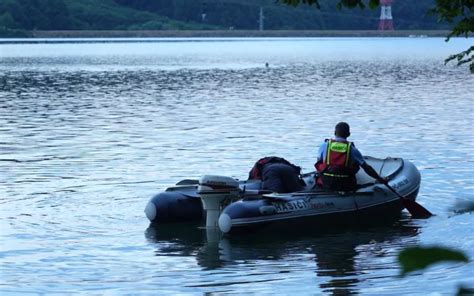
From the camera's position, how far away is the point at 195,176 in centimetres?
2152

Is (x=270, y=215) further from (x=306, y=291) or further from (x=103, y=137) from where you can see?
(x=103, y=137)

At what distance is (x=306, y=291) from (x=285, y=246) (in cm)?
268

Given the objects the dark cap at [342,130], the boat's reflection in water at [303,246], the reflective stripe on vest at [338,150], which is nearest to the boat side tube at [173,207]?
the boat's reflection in water at [303,246]

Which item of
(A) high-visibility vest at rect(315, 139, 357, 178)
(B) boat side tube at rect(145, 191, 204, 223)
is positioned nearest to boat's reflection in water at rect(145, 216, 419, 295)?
(B) boat side tube at rect(145, 191, 204, 223)

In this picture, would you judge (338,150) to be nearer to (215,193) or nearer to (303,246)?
(303,246)

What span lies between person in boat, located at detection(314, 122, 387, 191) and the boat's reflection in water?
662 mm

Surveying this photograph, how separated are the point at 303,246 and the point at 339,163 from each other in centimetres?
137

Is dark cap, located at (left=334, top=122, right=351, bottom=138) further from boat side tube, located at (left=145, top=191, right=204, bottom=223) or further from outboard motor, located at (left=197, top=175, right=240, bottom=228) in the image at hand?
boat side tube, located at (left=145, top=191, right=204, bottom=223)

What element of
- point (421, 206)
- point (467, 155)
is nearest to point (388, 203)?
point (421, 206)

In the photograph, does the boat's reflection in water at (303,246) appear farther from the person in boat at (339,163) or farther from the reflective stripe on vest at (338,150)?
the reflective stripe on vest at (338,150)

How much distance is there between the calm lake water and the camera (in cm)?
1248

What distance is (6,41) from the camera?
623 feet

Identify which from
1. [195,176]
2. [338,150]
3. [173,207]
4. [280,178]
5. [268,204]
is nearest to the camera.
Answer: [268,204]

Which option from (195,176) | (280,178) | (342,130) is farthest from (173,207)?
(195,176)
